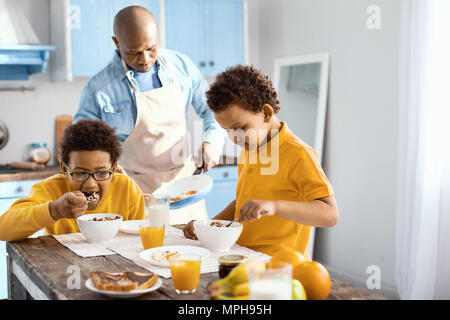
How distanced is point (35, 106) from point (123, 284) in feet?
9.90

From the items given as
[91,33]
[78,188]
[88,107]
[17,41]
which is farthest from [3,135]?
[78,188]

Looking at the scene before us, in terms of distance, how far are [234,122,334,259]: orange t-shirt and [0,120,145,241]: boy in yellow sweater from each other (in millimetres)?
551

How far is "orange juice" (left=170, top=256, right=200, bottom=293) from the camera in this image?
1.27m

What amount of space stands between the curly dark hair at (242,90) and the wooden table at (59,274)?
55cm

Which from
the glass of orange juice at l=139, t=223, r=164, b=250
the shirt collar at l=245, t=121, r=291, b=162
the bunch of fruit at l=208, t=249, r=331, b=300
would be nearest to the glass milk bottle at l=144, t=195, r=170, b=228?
the glass of orange juice at l=139, t=223, r=164, b=250

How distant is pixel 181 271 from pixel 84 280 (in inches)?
10.9

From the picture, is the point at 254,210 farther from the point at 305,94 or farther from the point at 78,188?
the point at 305,94

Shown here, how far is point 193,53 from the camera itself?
420cm

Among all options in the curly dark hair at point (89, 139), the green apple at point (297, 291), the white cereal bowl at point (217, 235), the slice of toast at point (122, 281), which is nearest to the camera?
the green apple at point (297, 291)

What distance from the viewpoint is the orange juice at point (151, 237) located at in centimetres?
168

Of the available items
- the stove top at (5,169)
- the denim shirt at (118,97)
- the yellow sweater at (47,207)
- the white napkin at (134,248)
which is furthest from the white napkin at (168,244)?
the stove top at (5,169)

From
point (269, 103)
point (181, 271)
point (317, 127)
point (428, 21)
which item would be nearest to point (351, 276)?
point (317, 127)

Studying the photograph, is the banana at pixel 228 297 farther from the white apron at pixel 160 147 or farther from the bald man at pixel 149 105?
the white apron at pixel 160 147

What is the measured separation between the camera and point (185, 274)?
4.17 ft
